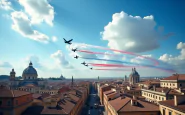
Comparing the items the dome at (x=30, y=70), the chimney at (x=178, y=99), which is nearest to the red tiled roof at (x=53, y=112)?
the chimney at (x=178, y=99)

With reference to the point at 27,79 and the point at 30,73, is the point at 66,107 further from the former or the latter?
the point at 27,79

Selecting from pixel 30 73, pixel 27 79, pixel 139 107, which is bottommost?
pixel 139 107

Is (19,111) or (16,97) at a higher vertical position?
(16,97)

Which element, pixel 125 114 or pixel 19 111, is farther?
pixel 19 111

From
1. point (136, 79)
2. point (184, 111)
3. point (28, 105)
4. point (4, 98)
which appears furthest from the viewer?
point (136, 79)

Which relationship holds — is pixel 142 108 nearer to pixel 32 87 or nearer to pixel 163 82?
pixel 163 82

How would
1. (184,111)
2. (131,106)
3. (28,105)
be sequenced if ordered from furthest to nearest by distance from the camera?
1. (28,105)
2. (131,106)
3. (184,111)

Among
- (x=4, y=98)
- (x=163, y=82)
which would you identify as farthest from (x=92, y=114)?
(x=163, y=82)

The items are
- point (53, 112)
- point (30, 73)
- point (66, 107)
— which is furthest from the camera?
point (30, 73)

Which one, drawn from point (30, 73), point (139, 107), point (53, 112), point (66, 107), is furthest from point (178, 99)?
point (30, 73)
